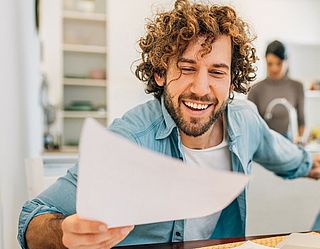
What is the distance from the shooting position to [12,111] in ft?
3.34

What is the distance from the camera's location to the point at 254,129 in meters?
1.18

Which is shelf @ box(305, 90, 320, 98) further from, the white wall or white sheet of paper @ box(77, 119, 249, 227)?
white sheet of paper @ box(77, 119, 249, 227)

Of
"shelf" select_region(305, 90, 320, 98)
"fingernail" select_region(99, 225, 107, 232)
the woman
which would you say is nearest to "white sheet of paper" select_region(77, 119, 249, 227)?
"fingernail" select_region(99, 225, 107, 232)

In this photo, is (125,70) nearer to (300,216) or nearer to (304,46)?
(300,216)

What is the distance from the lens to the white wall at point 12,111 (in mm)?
881

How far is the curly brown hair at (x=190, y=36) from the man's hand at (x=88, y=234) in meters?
0.47

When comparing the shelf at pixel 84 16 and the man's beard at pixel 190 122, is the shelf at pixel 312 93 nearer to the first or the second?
the shelf at pixel 84 16

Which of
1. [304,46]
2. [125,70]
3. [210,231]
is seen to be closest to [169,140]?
[210,231]

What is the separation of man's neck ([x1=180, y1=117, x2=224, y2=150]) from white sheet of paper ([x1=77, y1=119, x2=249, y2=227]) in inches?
20.7

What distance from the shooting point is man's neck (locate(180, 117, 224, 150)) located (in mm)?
1025

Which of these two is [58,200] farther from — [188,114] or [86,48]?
[86,48]

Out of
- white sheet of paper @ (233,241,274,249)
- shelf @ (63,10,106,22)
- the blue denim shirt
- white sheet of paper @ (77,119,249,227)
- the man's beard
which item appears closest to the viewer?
white sheet of paper @ (77,119,249,227)

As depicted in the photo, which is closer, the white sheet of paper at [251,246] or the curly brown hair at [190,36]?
the white sheet of paper at [251,246]

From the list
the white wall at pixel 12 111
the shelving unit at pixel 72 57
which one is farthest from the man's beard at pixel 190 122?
the shelving unit at pixel 72 57
